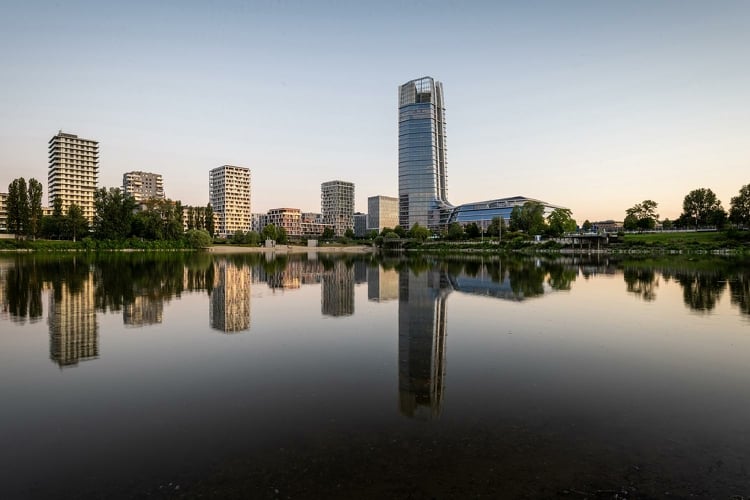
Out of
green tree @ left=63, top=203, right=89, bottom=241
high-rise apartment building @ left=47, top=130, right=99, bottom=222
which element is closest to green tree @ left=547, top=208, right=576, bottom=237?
green tree @ left=63, top=203, right=89, bottom=241

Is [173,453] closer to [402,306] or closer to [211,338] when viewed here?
[211,338]

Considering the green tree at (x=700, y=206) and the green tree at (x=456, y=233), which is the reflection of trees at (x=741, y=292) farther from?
the green tree at (x=456, y=233)

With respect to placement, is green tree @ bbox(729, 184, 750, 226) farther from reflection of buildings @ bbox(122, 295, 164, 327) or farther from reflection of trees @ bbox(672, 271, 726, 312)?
reflection of buildings @ bbox(122, 295, 164, 327)

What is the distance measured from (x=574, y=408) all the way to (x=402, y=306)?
1444cm

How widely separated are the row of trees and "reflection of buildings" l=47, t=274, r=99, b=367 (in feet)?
473

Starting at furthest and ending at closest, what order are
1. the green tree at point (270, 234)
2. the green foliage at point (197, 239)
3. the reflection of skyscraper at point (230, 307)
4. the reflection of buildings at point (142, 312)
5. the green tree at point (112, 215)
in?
1. the green tree at point (270, 234)
2. the green foliage at point (197, 239)
3. the green tree at point (112, 215)
4. the reflection of buildings at point (142, 312)
5. the reflection of skyscraper at point (230, 307)

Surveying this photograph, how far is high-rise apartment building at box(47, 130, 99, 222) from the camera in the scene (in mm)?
146500

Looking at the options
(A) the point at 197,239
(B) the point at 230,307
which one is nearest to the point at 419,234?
(A) the point at 197,239

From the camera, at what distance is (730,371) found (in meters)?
11.8

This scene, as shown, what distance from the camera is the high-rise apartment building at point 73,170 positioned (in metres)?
146

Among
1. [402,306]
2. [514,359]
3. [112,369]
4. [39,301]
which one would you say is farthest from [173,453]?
[39,301]

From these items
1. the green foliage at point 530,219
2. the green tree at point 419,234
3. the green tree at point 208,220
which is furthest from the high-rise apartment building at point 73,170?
the green foliage at point 530,219

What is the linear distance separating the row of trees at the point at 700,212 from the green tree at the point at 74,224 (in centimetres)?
16890

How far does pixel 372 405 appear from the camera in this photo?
9164 mm
